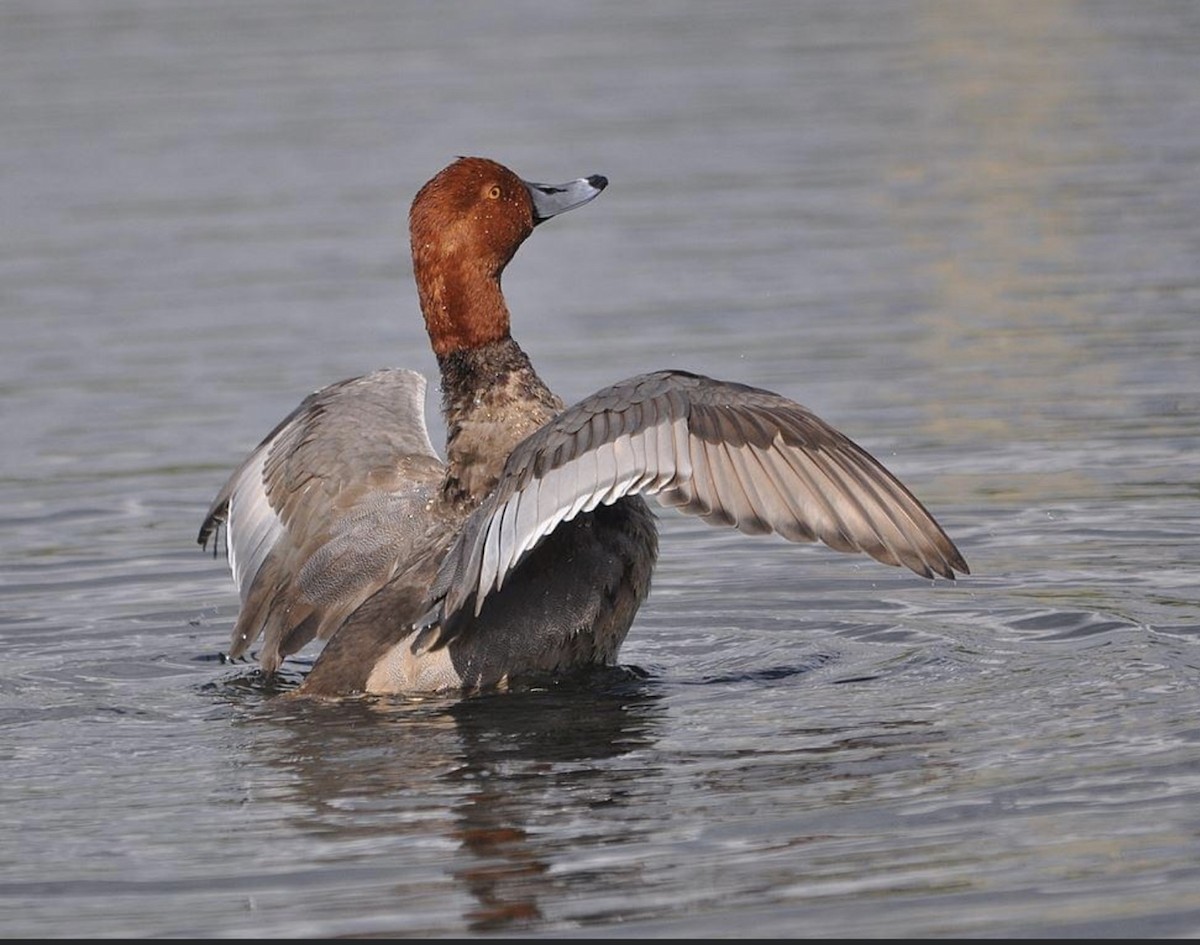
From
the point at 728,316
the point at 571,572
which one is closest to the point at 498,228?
the point at 571,572

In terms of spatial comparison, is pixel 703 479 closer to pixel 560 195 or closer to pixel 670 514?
pixel 560 195

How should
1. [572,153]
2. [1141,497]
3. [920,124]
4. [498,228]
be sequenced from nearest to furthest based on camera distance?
[498,228] → [1141,497] → [572,153] → [920,124]

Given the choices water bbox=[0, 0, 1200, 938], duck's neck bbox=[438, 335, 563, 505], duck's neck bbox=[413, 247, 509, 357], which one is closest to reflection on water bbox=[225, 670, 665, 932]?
water bbox=[0, 0, 1200, 938]

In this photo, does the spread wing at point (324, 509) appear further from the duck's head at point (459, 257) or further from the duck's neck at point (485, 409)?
the duck's head at point (459, 257)

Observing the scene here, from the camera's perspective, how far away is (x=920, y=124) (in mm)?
17484

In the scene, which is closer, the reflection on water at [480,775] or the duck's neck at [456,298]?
the reflection on water at [480,775]

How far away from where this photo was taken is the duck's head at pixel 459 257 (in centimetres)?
753

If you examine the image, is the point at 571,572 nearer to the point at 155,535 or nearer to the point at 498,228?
the point at 498,228

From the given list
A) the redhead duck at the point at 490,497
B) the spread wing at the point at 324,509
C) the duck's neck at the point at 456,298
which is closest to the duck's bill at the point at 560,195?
the redhead duck at the point at 490,497

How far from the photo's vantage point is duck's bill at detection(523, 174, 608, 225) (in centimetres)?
801

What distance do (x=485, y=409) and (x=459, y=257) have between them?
1.77 feet

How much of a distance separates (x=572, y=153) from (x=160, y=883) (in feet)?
37.8

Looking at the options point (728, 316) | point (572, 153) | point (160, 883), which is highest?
point (572, 153)

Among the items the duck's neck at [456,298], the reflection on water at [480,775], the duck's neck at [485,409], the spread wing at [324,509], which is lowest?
the reflection on water at [480,775]
